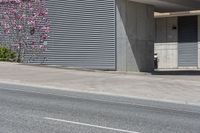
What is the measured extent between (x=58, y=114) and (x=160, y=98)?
5.70 meters

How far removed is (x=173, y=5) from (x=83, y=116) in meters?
22.0

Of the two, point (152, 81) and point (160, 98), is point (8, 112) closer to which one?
point (160, 98)

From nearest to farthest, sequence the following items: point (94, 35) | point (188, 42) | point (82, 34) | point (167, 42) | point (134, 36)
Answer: point (94, 35)
point (82, 34)
point (134, 36)
point (188, 42)
point (167, 42)

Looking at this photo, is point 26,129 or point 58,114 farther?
point 58,114

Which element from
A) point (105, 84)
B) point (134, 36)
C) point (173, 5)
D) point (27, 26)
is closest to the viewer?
point (105, 84)

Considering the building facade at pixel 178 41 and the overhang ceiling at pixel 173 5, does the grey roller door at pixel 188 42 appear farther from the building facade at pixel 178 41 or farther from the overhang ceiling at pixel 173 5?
the overhang ceiling at pixel 173 5

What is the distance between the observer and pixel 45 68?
1016 inches

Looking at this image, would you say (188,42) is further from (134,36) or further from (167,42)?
(134,36)

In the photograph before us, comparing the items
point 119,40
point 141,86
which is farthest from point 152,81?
point 119,40

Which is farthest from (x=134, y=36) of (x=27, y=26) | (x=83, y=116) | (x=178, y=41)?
(x=83, y=116)

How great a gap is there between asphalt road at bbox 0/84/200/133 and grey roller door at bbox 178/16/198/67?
77.5ft

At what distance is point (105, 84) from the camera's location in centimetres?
2022

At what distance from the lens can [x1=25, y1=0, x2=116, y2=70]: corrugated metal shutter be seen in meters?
28.6

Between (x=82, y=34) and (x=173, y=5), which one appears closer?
(x=82, y=34)
